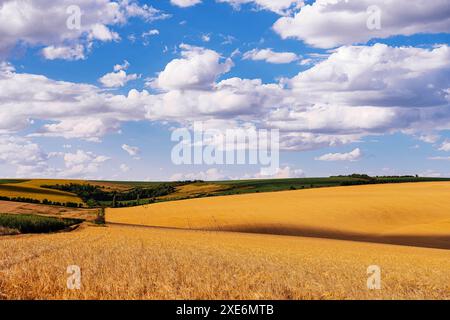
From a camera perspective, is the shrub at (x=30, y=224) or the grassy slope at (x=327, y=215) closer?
the shrub at (x=30, y=224)

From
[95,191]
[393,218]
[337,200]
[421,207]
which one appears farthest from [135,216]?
[95,191]

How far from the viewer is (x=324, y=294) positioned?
509 inches

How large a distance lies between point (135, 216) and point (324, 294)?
206ft

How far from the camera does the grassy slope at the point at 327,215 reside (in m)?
60.2

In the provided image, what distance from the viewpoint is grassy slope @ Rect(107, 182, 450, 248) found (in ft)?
197

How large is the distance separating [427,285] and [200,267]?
7.41m

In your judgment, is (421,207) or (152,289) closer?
(152,289)

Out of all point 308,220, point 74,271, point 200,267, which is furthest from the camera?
point 308,220

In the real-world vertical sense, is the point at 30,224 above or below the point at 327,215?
above

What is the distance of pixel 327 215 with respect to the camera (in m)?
69.1

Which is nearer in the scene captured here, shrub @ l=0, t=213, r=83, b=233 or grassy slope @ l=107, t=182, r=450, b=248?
shrub @ l=0, t=213, r=83, b=233

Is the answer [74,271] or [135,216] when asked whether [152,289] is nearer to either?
[74,271]

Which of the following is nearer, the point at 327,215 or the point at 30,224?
the point at 30,224
